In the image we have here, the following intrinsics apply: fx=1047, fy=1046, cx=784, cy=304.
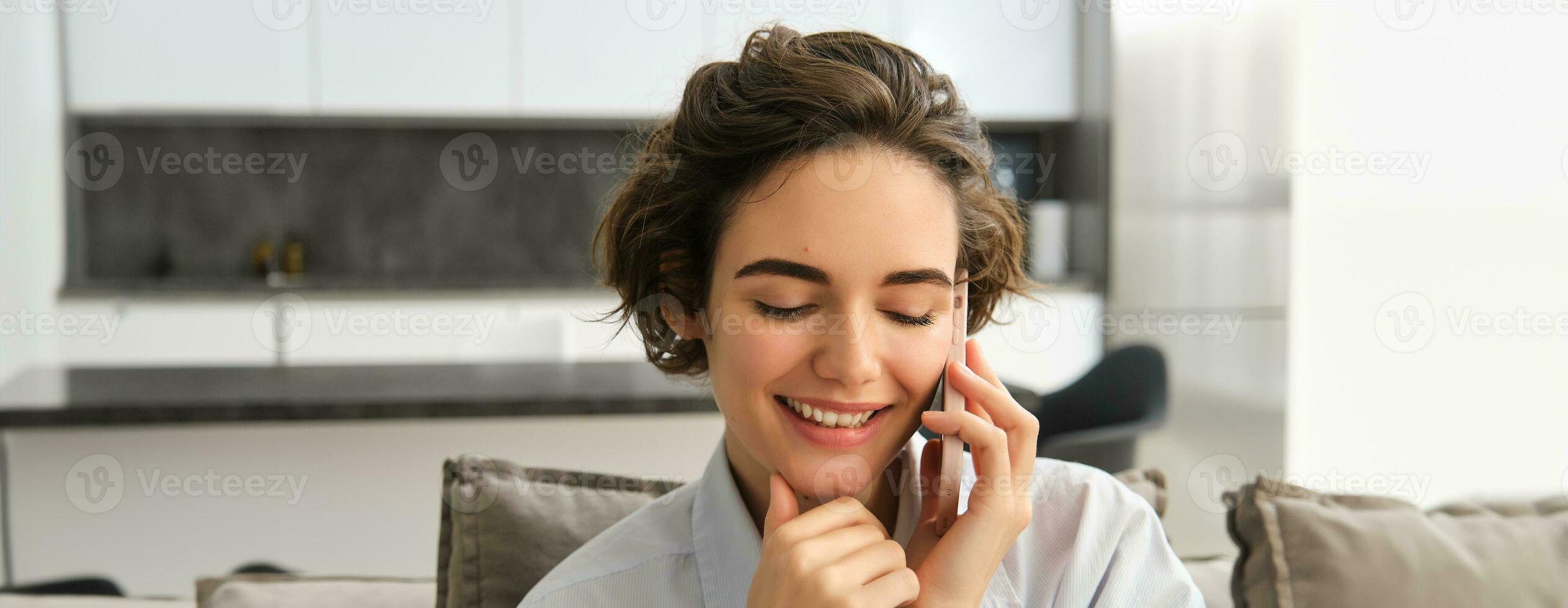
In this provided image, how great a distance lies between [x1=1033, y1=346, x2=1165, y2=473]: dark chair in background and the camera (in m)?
2.40

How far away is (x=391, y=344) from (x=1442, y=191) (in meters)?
3.65

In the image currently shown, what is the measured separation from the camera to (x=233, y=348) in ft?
13.4

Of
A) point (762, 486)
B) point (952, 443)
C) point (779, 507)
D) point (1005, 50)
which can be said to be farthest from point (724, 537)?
point (1005, 50)

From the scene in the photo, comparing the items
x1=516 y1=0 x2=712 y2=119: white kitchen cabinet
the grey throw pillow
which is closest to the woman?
the grey throw pillow

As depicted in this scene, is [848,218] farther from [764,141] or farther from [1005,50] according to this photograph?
[1005,50]

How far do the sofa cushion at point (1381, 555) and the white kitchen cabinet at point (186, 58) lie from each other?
4.14 m

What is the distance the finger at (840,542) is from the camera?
3.09 feet

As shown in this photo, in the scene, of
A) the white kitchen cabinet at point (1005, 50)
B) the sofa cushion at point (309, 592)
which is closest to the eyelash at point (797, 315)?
the sofa cushion at point (309, 592)

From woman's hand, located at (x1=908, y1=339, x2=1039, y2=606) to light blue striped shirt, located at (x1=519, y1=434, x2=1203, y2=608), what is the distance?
93 mm

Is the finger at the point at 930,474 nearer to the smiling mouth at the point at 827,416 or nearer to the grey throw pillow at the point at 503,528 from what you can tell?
the smiling mouth at the point at 827,416

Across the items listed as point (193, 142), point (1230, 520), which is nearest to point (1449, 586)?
point (1230, 520)

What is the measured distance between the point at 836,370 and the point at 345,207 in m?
4.41

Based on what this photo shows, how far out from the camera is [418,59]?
4344mm

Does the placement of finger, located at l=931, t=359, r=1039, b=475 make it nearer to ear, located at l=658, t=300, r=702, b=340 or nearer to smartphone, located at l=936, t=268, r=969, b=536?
smartphone, located at l=936, t=268, r=969, b=536
